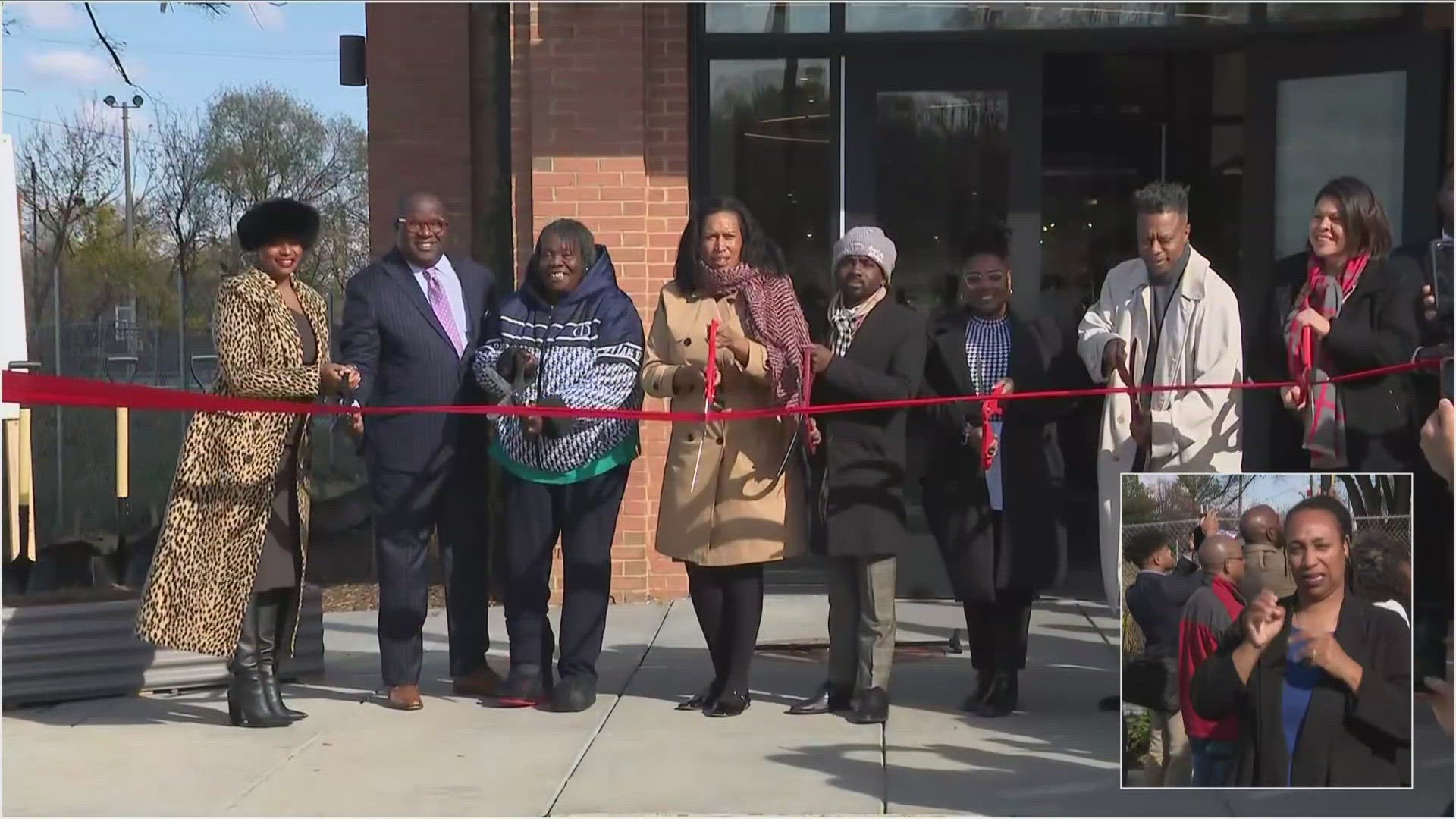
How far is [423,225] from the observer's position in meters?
6.59

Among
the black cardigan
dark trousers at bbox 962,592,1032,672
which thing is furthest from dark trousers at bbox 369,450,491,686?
the black cardigan

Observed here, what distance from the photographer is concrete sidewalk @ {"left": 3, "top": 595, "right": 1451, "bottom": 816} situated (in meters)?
5.29

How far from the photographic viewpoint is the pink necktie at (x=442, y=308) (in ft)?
21.7

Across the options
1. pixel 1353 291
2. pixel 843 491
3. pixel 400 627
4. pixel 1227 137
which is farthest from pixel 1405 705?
pixel 1227 137

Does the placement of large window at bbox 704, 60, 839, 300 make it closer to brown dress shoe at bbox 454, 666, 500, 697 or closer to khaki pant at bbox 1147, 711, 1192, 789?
brown dress shoe at bbox 454, 666, 500, 697

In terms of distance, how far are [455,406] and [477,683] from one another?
44.8 inches

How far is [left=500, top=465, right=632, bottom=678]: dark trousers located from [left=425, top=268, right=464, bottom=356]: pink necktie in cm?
55

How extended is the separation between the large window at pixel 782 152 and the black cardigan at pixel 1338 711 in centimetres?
466

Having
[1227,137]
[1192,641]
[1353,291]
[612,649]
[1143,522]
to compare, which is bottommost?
[612,649]

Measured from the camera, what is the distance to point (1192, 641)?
472cm

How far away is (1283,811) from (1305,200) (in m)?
4.54

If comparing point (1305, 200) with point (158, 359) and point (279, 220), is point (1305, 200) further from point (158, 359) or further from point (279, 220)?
point (158, 359)

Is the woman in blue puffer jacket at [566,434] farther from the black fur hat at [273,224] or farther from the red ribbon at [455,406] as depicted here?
the black fur hat at [273,224]

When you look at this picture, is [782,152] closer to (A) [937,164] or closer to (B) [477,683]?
(A) [937,164]
